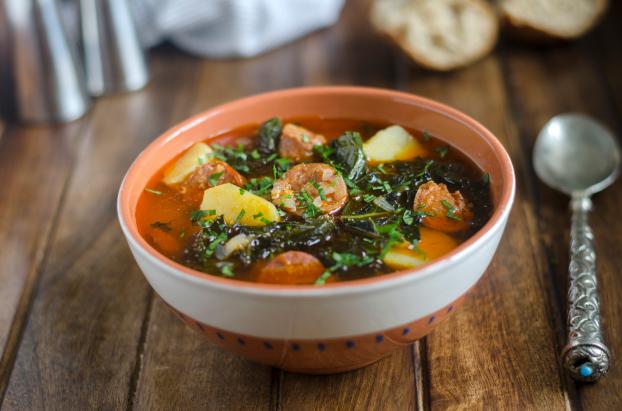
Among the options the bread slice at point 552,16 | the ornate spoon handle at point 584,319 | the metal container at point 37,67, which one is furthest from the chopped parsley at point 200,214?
the bread slice at point 552,16

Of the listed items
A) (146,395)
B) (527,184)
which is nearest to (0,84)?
(146,395)

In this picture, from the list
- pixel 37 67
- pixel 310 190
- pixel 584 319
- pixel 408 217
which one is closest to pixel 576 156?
pixel 584 319

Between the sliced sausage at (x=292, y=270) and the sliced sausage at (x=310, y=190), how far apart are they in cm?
23

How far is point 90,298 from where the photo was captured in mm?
2729

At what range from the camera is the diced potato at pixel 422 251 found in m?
2.03

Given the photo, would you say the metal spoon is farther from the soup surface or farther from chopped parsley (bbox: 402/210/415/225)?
chopped parsley (bbox: 402/210/415/225)

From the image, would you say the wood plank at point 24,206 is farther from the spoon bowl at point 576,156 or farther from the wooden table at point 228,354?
the spoon bowl at point 576,156

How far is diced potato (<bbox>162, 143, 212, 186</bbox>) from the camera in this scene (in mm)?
2521

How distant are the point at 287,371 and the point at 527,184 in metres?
1.45

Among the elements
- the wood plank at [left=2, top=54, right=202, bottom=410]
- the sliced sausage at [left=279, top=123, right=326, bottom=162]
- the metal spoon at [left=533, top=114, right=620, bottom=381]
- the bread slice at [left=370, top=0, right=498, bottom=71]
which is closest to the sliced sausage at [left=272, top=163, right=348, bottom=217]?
the sliced sausage at [left=279, top=123, right=326, bottom=162]

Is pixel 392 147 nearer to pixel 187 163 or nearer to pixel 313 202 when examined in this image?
pixel 313 202

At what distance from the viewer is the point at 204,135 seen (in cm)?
268

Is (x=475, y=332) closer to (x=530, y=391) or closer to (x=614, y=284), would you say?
(x=530, y=391)

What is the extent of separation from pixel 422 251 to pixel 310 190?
0.44 meters
